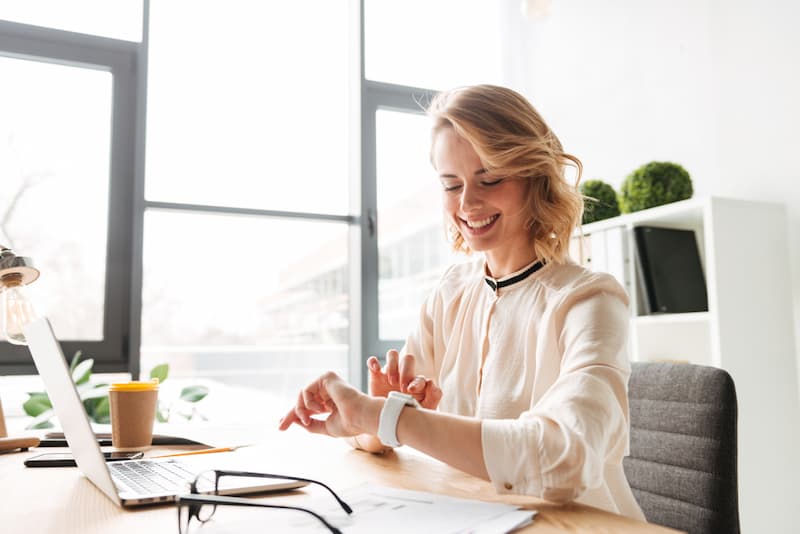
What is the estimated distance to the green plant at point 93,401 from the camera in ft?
7.98

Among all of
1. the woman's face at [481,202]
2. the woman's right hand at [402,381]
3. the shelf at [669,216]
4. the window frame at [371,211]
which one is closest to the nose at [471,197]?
the woman's face at [481,202]

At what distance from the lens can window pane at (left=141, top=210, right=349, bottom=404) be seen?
2.99 meters

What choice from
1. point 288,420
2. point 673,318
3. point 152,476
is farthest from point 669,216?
point 152,476

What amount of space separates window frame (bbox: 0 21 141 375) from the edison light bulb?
1675 millimetres

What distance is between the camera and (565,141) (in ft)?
10.5

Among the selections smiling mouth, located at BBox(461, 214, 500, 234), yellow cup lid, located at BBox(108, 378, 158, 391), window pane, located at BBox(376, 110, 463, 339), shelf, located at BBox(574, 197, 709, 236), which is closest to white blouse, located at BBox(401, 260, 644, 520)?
smiling mouth, located at BBox(461, 214, 500, 234)

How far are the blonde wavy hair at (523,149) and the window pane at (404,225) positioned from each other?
2.05 metres

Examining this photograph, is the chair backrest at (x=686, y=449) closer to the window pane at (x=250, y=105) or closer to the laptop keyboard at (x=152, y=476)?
the laptop keyboard at (x=152, y=476)

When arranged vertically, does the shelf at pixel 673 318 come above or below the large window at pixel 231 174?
below

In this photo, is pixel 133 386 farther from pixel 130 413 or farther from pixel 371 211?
pixel 371 211

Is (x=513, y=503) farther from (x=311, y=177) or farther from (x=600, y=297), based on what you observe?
(x=311, y=177)

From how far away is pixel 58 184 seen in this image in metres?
2.87

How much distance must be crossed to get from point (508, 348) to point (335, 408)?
0.39m

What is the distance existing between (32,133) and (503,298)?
7.85 ft
